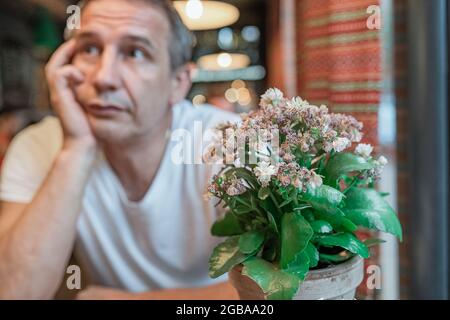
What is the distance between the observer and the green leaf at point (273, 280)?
1.66 ft

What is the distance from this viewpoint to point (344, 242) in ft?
1.83

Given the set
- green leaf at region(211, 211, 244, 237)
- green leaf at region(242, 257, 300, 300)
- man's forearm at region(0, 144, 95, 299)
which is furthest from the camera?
man's forearm at region(0, 144, 95, 299)

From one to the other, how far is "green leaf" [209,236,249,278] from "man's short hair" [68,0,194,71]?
43cm

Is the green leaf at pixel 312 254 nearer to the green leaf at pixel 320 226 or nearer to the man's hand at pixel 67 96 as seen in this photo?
the green leaf at pixel 320 226

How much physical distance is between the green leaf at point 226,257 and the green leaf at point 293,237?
0.06 m

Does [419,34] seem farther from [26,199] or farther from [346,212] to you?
[26,199]

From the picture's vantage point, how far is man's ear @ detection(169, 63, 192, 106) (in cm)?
88

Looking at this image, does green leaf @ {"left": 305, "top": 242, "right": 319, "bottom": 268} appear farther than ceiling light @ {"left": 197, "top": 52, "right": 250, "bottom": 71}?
No

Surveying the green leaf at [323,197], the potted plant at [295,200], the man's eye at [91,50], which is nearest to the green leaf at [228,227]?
the potted plant at [295,200]

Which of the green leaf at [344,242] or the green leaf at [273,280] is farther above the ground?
the green leaf at [344,242]

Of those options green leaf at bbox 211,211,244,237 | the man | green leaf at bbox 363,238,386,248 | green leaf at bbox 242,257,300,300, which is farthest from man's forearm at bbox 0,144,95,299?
green leaf at bbox 363,238,386,248

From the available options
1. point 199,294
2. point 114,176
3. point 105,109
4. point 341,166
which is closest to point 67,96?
point 105,109

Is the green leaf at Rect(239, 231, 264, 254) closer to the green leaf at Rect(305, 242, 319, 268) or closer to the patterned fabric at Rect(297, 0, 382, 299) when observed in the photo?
the green leaf at Rect(305, 242, 319, 268)

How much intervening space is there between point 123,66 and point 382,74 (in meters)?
0.65
